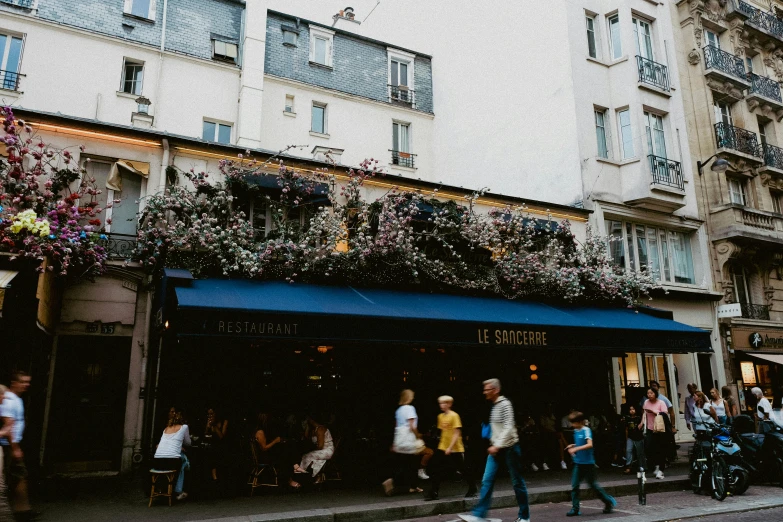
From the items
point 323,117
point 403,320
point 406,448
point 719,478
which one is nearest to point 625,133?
point 323,117

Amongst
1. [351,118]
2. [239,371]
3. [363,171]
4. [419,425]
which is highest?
[351,118]

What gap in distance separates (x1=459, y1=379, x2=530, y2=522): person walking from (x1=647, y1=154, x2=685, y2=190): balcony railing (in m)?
11.7

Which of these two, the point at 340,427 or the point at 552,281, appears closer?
the point at 340,427

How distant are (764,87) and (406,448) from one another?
818 inches

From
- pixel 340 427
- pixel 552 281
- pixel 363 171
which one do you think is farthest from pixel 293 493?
pixel 552 281

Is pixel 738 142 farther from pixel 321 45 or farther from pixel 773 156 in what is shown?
pixel 321 45

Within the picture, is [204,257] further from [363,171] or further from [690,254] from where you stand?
[690,254]

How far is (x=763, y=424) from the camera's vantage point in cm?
1049

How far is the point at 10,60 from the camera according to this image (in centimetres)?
1486

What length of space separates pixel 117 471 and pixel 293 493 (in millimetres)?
3503

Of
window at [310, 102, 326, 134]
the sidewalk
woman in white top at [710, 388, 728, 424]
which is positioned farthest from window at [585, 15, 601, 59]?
the sidewalk

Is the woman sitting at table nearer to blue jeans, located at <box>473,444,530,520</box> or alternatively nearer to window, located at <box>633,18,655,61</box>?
blue jeans, located at <box>473,444,530,520</box>

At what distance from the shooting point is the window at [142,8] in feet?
54.7

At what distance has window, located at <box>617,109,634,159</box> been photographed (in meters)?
16.3
